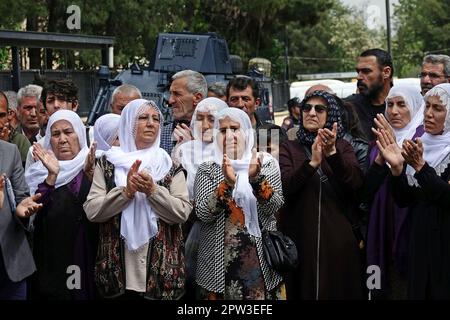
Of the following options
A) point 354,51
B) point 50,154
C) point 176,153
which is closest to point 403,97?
point 176,153

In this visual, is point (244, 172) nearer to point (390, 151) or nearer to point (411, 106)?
point (390, 151)

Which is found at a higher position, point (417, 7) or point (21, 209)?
point (417, 7)

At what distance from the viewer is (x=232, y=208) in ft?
17.8

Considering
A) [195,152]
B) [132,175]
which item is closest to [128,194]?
[132,175]

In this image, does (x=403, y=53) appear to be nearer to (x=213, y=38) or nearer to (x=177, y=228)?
(x=213, y=38)

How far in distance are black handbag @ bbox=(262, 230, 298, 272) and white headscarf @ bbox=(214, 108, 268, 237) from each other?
0.09m

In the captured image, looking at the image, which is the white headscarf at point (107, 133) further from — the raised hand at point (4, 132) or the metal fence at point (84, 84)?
the metal fence at point (84, 84)

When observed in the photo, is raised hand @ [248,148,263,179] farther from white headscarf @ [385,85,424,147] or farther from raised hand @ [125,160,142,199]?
white headscarf @ [385,85,424,147]

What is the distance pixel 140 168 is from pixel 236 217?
67cm

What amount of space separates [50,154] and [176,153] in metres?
1.02

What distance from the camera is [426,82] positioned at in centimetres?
747

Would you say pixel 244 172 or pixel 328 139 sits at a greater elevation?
pixel 328 139

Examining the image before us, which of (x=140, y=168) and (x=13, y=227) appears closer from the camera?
(x=140, y=168)

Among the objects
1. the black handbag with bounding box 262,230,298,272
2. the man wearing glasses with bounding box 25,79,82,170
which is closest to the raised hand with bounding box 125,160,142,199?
the black handbag with bounding box 262,230,298,272
